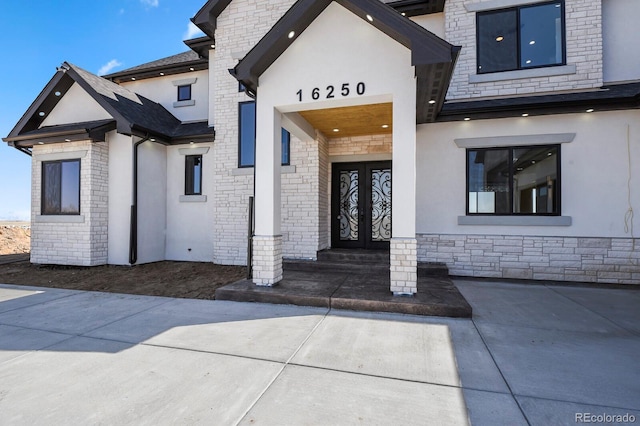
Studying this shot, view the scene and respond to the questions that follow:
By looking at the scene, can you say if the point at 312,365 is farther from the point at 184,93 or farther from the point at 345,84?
the point at 184,93

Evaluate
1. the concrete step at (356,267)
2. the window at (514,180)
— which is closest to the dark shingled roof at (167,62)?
the concrete step at (356,267)

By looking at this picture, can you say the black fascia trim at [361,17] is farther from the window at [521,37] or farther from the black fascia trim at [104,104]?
the black fascia trim at [104,104]

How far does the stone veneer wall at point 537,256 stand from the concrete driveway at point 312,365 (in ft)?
5.80

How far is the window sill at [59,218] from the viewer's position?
8.87 metres

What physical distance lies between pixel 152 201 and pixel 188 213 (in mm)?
1142

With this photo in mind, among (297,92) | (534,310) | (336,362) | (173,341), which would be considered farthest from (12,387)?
(534,310)

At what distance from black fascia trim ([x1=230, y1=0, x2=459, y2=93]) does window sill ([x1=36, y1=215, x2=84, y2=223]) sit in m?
7.03

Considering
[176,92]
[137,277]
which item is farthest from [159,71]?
[137,277]

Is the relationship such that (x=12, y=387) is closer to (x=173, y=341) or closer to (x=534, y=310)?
(x=173, y=341)

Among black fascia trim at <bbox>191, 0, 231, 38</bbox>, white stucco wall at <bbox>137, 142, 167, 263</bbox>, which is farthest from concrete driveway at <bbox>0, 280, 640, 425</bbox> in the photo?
black fascia trim at <bbox>191, 0, 231, 38</bbox>

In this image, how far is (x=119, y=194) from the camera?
9.13 m

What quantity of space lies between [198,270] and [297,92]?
18.6ft

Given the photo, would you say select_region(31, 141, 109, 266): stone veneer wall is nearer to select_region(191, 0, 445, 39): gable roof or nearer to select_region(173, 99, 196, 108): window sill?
select_region(173, 99, 196, 108): window sill

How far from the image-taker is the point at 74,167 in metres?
A: 9.16
